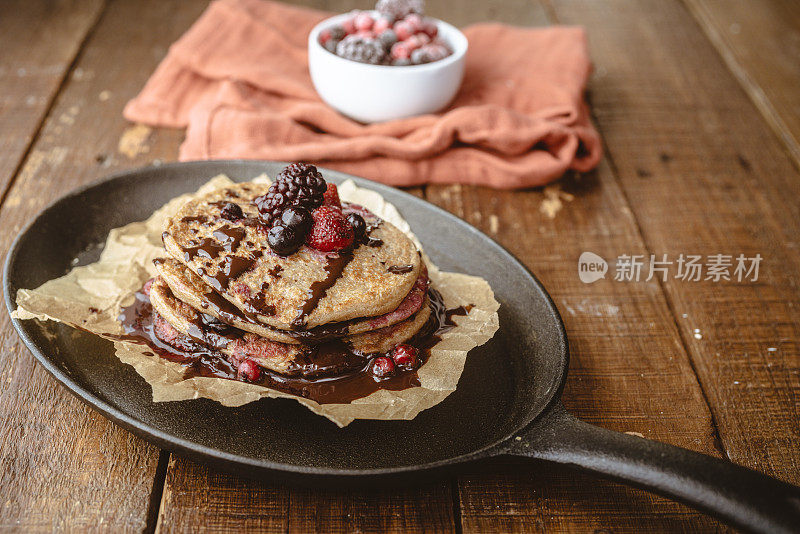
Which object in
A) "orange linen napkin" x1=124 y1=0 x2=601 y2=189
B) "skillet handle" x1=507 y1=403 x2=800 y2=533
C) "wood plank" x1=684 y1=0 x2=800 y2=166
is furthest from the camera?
"wood plank" x1=684 y1=0 x2=800 y2=166

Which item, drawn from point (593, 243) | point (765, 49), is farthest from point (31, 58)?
point (765, 49)

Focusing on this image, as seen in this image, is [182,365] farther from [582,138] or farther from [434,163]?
[582,138]

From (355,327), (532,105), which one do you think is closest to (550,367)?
(355,327)

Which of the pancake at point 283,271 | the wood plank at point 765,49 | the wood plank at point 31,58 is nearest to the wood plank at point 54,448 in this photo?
the wood plank at point 31,58

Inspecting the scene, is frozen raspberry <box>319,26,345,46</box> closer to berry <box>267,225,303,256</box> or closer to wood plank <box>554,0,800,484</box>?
wood plank <box>554,0,800,484</box>

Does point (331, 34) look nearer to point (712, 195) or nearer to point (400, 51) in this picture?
point (400, 51)

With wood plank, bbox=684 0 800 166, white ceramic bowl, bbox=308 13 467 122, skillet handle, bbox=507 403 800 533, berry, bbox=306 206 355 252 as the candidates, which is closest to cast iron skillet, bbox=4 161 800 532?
skillet handle, bbox=507 403 800 533

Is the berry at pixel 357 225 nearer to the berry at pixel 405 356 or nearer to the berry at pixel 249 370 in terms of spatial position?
the berry at pixel 405 356
